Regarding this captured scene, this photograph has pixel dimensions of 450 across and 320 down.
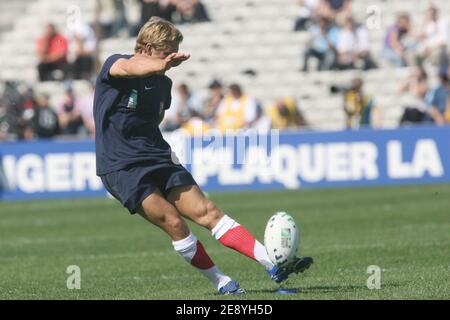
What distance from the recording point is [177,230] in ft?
31.3

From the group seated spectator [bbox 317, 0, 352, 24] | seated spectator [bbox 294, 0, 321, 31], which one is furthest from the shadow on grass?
seated spectator [bbox 294, 0, 321, 31]

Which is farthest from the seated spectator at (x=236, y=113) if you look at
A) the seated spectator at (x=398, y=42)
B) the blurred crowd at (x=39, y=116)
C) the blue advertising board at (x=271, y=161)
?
the seated spectator at (x=398, y=42)

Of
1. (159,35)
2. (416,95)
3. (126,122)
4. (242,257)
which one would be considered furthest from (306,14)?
(159,35)

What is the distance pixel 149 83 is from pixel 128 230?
8.25 meters

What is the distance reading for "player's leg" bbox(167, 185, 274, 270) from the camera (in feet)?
31.4

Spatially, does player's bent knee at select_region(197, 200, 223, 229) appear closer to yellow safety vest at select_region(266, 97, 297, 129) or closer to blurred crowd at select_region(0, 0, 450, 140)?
blurred crowd at select_region(0, 0, 450, 140)

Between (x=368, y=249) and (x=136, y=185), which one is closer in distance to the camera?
(x=136, y=185)

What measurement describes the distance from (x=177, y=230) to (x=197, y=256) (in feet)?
0.94

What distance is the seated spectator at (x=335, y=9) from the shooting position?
27.3 meters

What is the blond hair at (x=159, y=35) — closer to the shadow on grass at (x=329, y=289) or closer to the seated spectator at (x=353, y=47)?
the shadow on grass at (x=329, y=289)

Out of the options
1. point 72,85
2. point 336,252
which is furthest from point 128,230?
point 72,85

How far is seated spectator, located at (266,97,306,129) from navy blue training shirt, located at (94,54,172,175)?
15522mm
